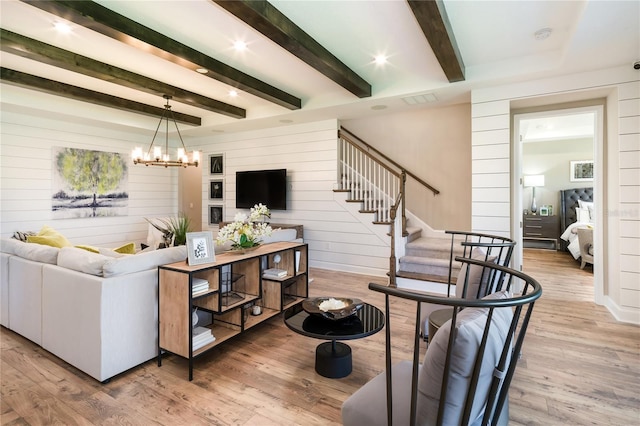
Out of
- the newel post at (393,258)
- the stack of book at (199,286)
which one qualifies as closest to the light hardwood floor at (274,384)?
the stack of book at (199,286)

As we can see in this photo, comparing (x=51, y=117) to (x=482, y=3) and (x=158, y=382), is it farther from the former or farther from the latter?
(x=482, y=3)

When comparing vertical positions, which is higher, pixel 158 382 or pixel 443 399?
pixel 443 399

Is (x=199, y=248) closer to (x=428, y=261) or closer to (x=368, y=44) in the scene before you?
(x=368, y=44)

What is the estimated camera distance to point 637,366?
2.51 metres

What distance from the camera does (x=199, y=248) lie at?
255cm

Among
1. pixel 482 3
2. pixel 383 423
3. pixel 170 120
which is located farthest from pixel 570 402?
pixel 170 120

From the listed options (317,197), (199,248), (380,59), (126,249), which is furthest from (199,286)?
(317,197)

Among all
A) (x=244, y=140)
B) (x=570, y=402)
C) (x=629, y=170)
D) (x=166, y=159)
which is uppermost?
(x=244, y=140)

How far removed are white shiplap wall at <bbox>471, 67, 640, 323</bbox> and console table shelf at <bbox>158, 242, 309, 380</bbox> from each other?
259 centimetres

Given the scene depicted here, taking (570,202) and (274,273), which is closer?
(274,273)

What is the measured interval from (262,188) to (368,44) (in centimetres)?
373

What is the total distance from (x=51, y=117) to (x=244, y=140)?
10.8ft

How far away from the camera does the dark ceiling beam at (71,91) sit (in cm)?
410

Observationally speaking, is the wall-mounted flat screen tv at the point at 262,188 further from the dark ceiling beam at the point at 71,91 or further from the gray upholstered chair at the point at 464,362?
the gray upholstered chair at the point at 464,362
